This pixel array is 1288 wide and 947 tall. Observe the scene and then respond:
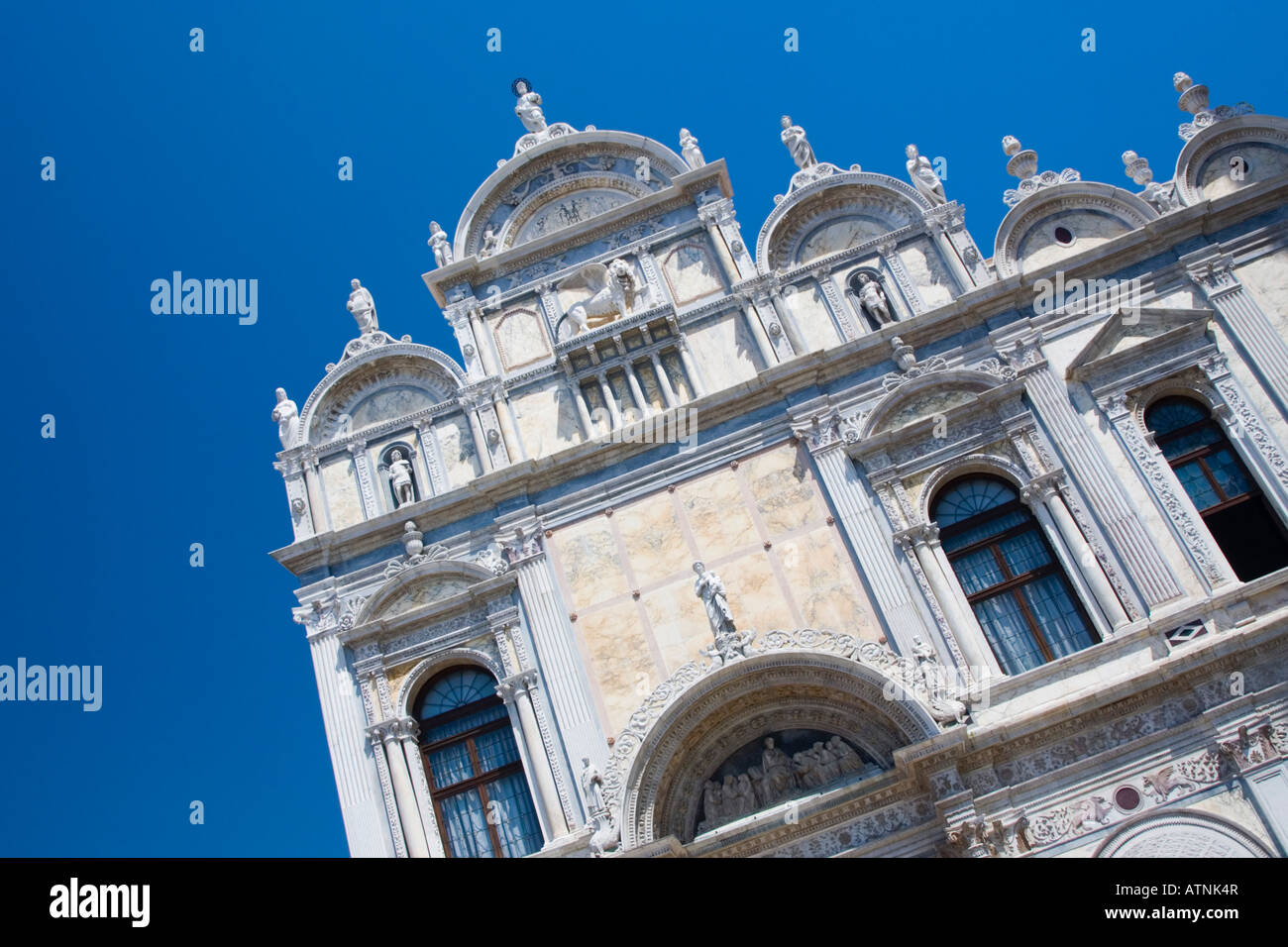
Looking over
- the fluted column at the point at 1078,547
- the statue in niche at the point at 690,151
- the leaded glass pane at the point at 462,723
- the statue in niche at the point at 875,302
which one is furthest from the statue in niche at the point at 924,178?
the leaded glass pane at the point at 462,723

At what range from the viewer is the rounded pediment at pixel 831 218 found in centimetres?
1927

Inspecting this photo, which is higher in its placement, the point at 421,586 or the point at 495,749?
the point at 421,586

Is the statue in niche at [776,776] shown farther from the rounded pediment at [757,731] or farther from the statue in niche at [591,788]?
the statue in niche at [591,788]

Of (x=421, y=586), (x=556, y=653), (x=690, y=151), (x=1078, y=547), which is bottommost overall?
(x=1078, y=547)

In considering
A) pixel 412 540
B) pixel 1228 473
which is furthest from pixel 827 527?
pixel 412 540

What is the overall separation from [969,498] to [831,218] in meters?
5.37

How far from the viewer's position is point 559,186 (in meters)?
21.1

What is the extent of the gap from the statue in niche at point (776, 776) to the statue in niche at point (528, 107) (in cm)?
1193

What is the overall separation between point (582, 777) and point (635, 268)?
845cm

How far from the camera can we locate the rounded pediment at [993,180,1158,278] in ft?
59.6

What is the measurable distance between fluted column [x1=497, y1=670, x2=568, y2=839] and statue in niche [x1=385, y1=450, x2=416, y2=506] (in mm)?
3565

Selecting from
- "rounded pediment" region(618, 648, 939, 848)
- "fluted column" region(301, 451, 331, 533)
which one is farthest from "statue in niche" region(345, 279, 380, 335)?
"rounded pediment" region(618, 648, 939, 848)

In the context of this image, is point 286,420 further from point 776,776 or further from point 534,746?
point 776,776
